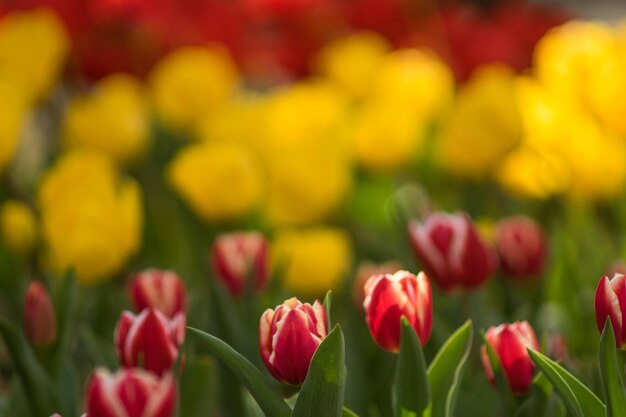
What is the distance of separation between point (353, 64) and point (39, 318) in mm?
890

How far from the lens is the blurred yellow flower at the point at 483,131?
41.9 inches

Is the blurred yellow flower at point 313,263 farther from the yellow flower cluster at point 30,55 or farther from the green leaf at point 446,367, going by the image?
the green leaf at point 446,367

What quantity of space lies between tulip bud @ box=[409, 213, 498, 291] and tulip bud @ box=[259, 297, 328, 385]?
190 millimetres

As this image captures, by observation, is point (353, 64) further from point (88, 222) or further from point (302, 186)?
point (88, 222)

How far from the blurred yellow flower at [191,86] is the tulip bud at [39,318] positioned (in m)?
0.67

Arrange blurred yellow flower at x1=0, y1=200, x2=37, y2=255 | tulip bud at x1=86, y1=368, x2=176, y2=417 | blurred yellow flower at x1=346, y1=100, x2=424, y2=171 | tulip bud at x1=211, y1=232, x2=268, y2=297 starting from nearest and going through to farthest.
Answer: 1. tulip bud at x1=86, y1=368, x2=176, y2=417
2. tulip bud at x1=211, y1=232, x2=268, y2=297
3. blurred yellow flower at x1=0, y1=200, x2=37, y2=255
4. blurred yellow flower at x1=346, y1=100, x2=424, y2=171

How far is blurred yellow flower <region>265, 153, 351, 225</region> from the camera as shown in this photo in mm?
1019

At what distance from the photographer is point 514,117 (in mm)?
1062

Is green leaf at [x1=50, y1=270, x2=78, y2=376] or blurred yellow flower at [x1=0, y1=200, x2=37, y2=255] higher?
green leaf at [x1=50, y1=270, x2=78, y2=376]

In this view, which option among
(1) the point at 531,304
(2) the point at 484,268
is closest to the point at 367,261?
(1) the point at 531,304

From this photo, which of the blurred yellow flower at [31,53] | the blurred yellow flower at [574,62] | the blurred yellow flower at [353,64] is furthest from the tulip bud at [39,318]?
the blurred yellow flower at [353,64]

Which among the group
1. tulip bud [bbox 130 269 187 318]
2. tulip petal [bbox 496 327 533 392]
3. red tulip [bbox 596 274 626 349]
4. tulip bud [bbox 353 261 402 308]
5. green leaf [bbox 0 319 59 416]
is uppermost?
red tulip [bbox 596 274 626 349]

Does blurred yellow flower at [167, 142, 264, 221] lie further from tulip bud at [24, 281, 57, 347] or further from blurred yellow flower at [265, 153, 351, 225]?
tulip bud at [24, 281, 57, 347]

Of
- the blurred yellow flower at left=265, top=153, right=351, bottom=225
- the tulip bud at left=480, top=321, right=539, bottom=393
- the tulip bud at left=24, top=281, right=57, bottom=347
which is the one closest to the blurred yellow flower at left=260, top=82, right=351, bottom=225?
the blurred yellow flower at left=265, top=153, right=351, bottom=225
